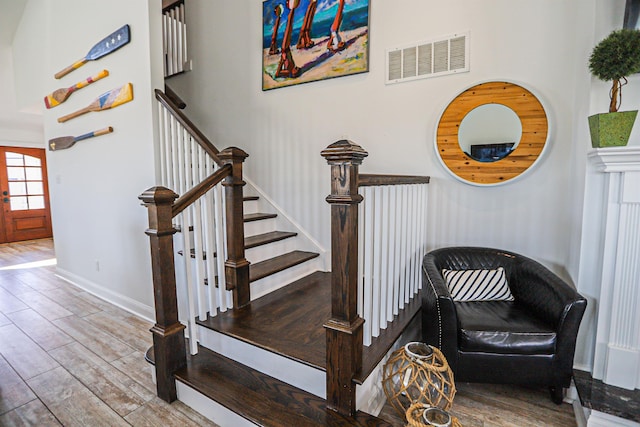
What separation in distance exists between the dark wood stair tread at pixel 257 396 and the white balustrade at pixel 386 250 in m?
0.42

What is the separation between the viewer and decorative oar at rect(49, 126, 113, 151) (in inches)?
126

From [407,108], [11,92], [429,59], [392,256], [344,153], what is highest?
[11,92]

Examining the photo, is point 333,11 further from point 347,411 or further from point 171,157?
point 347,411

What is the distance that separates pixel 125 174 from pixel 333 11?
2.49m

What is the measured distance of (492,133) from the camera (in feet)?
7.89

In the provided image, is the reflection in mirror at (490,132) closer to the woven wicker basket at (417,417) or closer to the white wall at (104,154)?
the woven wicker basket at (417,417)

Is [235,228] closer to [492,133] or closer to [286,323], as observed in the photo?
[286,323]

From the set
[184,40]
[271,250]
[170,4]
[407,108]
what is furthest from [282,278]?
[170,4]

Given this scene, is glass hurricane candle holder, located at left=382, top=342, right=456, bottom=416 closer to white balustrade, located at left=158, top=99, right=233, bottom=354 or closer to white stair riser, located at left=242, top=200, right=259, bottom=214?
white balustrade, located at left=158, top=99, right=233, bottom=354

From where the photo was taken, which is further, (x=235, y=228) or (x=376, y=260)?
(x=235, y=228)

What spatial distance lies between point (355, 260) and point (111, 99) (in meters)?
2.99

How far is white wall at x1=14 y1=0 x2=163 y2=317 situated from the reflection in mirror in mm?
2597

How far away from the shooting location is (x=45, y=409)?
1820mm

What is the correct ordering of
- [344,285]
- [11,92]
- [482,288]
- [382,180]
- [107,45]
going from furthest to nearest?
[11,92]
[107,45]
[482,288]
[382,180]
[344,285]
